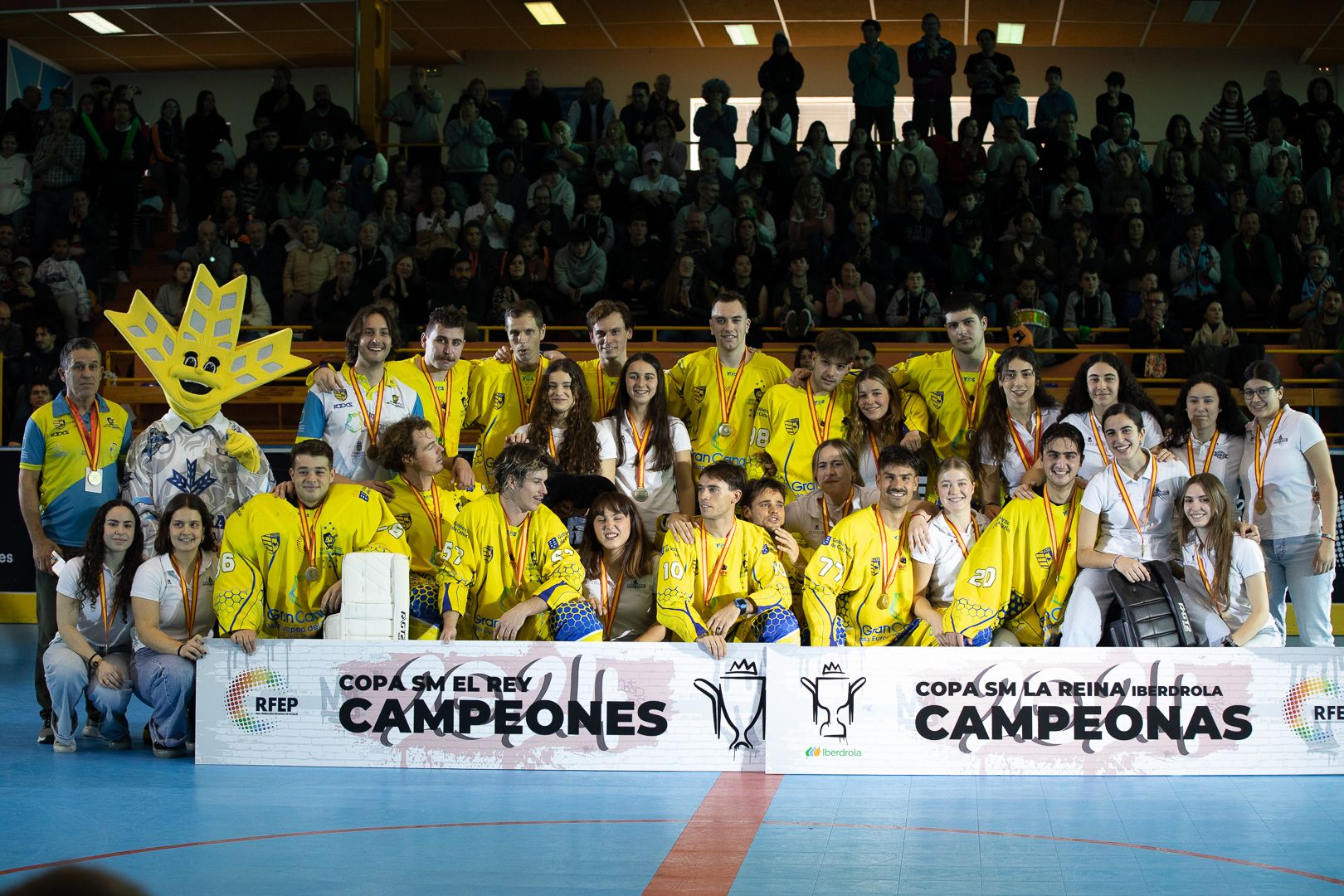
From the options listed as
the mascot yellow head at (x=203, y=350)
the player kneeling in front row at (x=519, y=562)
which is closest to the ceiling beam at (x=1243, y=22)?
the player kneeling in front row at (x=519, y=562)

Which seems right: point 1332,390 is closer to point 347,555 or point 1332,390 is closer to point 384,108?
point 347,555

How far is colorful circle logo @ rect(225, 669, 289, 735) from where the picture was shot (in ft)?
21.0

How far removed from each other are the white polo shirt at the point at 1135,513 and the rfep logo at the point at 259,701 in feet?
13.3

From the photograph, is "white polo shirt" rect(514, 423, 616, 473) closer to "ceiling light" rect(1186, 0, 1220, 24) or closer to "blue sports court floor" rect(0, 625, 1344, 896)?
"blue sports court floor" rect(0, 625, 1344, 896)

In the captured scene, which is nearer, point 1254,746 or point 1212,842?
point 1212,842

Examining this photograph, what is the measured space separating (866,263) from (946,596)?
6.71m

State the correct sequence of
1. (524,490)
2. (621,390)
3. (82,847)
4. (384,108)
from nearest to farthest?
1. (82,847)
2. (524,490)
3. (621,390)
4. (384,108)

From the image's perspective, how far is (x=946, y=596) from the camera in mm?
6953

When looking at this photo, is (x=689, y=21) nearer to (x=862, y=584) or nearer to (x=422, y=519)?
(x=422, y=519)

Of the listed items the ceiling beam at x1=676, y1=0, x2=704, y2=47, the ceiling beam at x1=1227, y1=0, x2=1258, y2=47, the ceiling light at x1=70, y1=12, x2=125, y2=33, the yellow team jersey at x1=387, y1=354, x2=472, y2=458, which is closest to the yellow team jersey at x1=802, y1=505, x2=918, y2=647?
the yellow team jersey at x1=387, y1=354, x2=472, y2=458

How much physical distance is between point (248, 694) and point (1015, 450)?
4.25m

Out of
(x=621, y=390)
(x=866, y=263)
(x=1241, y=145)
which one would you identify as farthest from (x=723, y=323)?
(x=1241, y=145)

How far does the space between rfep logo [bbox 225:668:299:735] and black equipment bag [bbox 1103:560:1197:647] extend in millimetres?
3966

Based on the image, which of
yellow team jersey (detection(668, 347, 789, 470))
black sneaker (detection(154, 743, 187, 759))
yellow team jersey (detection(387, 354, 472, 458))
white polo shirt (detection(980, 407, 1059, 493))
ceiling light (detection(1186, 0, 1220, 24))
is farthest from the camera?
ceiling light (detection(1186, 0, 1220, 24))
